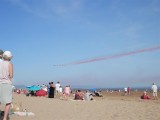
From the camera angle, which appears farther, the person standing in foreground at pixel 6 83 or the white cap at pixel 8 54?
the white cap at pixel 8 54

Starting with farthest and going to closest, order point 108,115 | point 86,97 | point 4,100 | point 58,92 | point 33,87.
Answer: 1. point 58,92
2. point 33,87
3. point 86,97
4. point 108,115
5. point 4,100

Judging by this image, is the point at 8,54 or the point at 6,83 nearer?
the point at 6,83

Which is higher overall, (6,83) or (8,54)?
(8,54)

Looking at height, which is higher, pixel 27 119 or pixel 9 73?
pixel 9 73

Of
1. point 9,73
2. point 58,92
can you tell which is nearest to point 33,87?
point 58,92

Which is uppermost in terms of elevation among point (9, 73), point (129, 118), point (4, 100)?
point (9, 73)

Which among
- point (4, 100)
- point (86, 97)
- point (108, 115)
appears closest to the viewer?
point (4, 100)

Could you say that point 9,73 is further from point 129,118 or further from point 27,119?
point 129,118

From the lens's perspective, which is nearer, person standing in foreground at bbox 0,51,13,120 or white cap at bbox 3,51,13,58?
person standing in foreground at bbox 0,51,13,120

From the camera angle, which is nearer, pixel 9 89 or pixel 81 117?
pixel 9 89

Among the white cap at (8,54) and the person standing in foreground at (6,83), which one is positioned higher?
the white cap at (8,54)

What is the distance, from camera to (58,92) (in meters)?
30.5

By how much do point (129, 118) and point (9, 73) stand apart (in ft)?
14.3

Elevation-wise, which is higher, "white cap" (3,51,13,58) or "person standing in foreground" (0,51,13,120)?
"white cap" (3,51,13,58)
